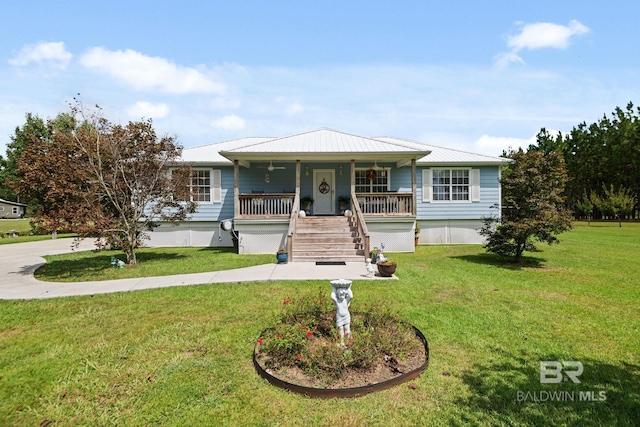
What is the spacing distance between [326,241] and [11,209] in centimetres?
8626

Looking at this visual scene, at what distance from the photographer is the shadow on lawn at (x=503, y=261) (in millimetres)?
9906

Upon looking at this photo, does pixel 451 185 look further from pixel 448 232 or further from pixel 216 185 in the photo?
pixel 216 185

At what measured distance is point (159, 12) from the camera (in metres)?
8.19

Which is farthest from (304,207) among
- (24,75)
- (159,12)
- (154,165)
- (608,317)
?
(608,317)

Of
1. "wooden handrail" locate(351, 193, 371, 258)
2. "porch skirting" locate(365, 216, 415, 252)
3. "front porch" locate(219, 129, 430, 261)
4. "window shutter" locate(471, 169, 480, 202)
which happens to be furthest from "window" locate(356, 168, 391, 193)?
"window shutter" locate(471, 169, 480, 202)

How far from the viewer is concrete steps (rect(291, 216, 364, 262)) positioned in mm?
10750

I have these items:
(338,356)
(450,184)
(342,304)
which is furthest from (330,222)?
(338,356)

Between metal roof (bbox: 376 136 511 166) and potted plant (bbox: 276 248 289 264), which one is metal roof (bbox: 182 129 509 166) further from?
potted plant (bbox: 276 248 289 264)

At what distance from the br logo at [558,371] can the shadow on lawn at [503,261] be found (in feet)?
21.1

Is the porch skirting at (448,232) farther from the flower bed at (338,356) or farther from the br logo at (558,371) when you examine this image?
the br logo at (558,371)

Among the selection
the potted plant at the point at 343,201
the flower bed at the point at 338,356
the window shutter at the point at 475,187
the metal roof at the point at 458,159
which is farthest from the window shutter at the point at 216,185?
the window shutter at the point at 475,187

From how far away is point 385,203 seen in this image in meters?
13.1

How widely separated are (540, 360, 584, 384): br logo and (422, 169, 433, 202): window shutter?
39.6 feet

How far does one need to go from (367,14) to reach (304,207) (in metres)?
8.31
